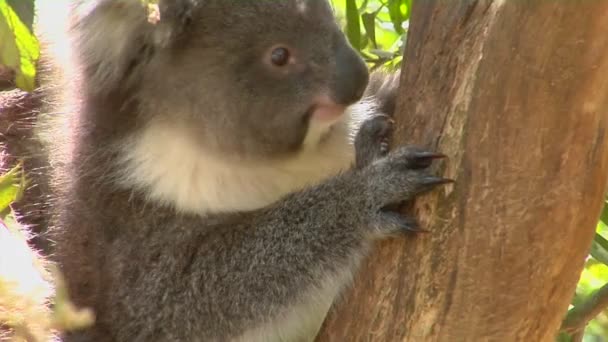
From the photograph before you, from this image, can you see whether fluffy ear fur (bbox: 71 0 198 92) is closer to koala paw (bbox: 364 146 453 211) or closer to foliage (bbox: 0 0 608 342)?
foliage (bbox: 0 0 608 342)

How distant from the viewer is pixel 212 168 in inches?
92.4

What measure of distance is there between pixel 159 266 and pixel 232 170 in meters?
0.32

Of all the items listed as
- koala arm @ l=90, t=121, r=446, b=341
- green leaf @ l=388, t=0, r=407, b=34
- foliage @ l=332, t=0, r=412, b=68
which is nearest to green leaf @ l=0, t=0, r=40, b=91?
koala arm @ l=90, t=121, r=446, b=341

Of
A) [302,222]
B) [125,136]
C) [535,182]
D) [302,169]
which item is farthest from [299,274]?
[535,182]

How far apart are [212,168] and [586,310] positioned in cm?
102

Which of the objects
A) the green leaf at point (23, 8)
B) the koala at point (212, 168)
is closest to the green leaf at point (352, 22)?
the koala at point (212, 168)

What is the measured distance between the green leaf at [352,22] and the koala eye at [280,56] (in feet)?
0.84

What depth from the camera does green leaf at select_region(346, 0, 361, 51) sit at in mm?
2318

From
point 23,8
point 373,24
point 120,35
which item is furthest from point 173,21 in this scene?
point 23,8

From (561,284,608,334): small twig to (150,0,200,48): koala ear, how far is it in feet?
3.93

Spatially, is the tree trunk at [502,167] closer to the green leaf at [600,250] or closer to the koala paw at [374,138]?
the koala paw at [374,138]

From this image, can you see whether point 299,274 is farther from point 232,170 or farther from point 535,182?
point 535,182

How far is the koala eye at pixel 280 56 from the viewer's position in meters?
2.15

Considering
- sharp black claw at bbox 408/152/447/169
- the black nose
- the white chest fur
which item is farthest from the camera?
the white chest fur
